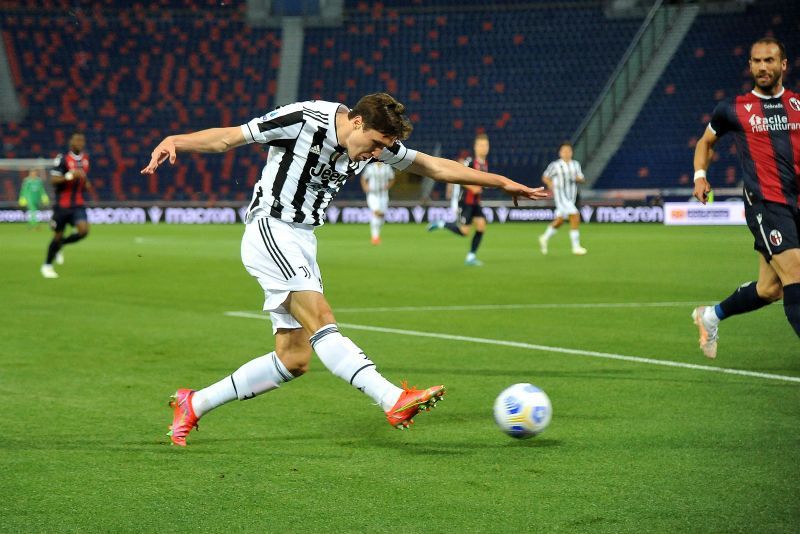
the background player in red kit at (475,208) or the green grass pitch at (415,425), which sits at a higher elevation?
the background player in red kit at (475,208)

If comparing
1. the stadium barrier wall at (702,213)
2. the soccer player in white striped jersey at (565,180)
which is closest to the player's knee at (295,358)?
the soccer player in white striped jersey at (565,180)

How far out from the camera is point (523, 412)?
5.50m

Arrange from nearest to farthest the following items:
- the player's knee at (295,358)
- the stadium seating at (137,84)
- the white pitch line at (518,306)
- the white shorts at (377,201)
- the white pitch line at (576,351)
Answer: the player's knee at (295,358) < the white pitch line at (576,351) < the white pitch line at (518,306) < the white shorts at (377,201) < the stadium seating at (137,84)

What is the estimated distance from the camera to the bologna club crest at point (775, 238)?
22.7 ft

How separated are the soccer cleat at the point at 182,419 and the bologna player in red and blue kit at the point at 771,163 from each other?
376 centimetres

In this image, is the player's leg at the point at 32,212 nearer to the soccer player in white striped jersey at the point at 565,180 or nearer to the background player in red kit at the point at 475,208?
the soccer player in white striped jersey at the point at 565,180

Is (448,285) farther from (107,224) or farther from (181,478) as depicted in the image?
(107,224)

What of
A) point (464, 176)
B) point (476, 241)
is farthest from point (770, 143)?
point (476, 241)

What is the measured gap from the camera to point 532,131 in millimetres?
40375

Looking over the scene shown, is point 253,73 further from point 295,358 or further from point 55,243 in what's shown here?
point 295,358

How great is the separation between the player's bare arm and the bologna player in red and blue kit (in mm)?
12

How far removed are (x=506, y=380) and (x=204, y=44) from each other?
40.4 metres

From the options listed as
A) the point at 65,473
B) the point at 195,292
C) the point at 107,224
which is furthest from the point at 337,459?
the point at 107,224

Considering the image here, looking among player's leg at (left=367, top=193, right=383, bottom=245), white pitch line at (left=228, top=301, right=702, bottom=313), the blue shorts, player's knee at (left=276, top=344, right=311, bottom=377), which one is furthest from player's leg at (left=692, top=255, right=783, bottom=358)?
player's leg at (left=367, top=193, right=383, bottom=245)
